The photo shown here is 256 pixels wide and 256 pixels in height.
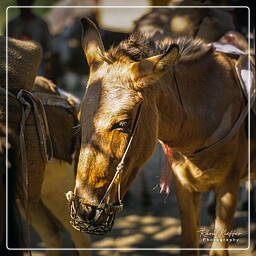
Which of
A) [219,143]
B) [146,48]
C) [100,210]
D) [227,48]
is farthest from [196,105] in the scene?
[100,210]

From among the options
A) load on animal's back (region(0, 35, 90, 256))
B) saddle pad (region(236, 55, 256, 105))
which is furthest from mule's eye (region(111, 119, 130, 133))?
saddle pad (region(236, 55, 256, 105))

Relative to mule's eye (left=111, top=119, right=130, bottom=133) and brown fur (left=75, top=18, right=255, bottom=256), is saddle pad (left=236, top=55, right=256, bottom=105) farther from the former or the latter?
mule's eye (left=111, top=119, right=130, bottom=133)

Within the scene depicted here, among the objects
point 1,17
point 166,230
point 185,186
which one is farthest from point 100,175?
point 166,230

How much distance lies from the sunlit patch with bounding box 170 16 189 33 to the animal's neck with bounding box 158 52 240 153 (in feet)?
1.91

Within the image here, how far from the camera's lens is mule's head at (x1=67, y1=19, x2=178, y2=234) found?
264 cm

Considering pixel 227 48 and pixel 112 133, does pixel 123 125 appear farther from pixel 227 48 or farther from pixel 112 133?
pixel 227 48

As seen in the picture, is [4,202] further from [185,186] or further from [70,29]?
[70,29]

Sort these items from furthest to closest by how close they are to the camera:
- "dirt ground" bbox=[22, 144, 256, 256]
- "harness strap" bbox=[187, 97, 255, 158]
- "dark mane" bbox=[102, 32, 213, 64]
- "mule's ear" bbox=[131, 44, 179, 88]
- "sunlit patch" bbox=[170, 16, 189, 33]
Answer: "dirt ground" bbox=[22, 144, 256, 256] → "sunlit patch" bbox=[170, 16, 189, 33] → "harness strap" bbox=[187, 97, 255, 158] → "dark mane" bbox=[102, 32, 213, 64] → "mule's ear" bbox=[131, 44, 179, 88]

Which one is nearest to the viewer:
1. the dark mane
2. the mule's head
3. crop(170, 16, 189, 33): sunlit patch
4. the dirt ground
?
the mule's head

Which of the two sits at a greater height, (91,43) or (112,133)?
(91,43)

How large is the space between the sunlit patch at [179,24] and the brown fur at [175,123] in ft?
1.69

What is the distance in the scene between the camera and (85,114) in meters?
2.71

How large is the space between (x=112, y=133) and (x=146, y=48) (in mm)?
614

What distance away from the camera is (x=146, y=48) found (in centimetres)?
304
